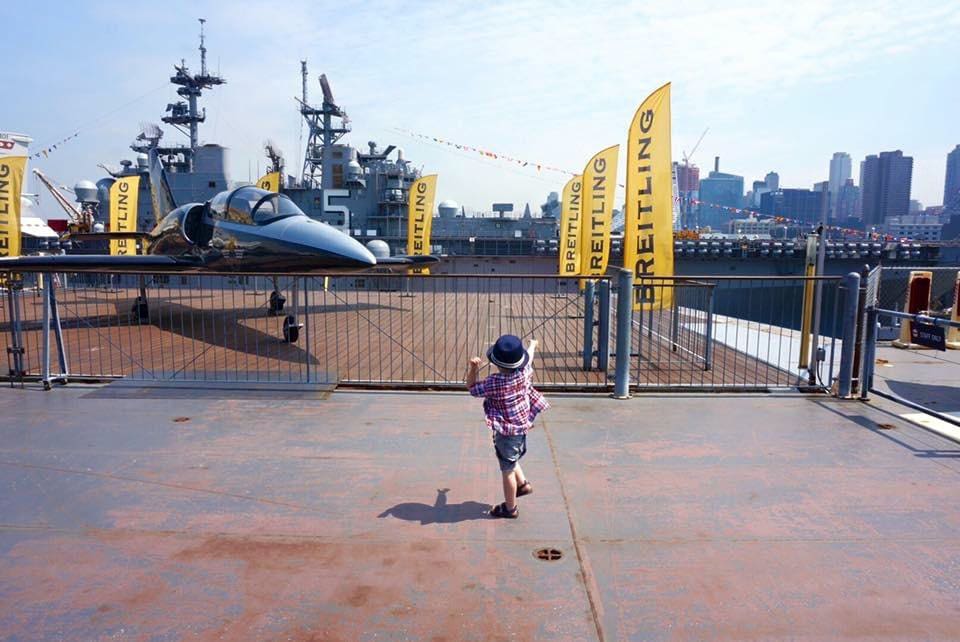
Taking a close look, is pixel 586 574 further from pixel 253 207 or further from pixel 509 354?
pixel 253 207

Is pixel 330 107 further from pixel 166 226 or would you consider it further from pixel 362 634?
pixel 362 634

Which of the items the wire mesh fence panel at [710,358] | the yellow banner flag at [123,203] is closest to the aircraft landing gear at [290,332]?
the wire mesh fence panel at [710,358]

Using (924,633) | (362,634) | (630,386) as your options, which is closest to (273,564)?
(362,634)

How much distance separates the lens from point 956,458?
507 cm

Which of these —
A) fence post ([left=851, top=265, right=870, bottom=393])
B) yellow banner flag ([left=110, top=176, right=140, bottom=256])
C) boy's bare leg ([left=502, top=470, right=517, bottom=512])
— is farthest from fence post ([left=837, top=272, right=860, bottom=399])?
yellow banner flag ([left=110, top=176, right=140, bottom=256])

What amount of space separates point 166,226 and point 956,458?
51.3 ft

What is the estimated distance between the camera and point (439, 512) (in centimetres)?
402

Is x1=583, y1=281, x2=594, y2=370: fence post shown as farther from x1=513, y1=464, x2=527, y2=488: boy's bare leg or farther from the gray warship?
the gray warship

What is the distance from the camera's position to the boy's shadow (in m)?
3.91

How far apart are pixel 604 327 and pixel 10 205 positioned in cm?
1896

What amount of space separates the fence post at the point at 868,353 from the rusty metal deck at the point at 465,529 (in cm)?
81

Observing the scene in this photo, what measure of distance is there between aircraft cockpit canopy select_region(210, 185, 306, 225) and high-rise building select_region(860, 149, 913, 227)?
5518 inches

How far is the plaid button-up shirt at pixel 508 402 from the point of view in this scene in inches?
151

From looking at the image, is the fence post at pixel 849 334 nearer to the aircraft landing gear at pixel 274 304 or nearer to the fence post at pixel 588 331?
the fence post at pixel 588 331
